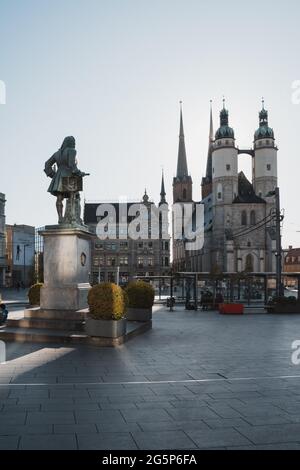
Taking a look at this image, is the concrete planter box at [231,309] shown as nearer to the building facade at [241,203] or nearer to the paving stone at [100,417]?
the paving stone at [100,417]

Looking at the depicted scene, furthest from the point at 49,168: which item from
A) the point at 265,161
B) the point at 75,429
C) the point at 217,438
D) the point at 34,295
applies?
the point at 265,161

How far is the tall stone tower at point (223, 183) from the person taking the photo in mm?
106750

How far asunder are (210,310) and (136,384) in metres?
24.9

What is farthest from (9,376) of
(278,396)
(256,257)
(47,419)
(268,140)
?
(268,140)

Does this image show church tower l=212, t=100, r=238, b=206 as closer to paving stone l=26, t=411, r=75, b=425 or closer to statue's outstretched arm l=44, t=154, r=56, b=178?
statue's outstretched arm l=44, t=154, r=56, b=178

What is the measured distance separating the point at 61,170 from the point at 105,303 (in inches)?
227

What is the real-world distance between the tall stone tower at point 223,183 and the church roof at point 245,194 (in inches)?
87.6

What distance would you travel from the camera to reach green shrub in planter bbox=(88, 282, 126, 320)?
542 inches

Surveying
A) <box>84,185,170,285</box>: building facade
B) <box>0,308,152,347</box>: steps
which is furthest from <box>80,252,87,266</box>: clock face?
<box>84,185,170,285</box>: building facade

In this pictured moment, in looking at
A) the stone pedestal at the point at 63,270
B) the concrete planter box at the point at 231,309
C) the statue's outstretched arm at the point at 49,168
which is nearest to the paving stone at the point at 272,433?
the stone pedestal at the point at 63,270

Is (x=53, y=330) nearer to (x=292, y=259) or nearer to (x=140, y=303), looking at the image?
(x=140, y=303)

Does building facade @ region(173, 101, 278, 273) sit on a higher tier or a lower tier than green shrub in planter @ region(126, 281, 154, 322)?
higher

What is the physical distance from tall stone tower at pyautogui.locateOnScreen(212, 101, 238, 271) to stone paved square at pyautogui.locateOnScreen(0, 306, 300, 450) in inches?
3699

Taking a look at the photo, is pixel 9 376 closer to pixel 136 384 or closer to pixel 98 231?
pixel 136 384
